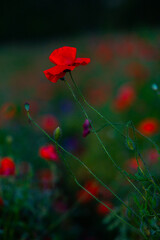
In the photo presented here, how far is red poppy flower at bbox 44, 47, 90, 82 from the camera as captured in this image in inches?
32.0

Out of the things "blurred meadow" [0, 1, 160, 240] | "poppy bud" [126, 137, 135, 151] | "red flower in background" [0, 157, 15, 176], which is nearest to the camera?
"poppy bud" [126, 137, 135, 151]

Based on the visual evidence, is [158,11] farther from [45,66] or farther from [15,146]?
[15,146]

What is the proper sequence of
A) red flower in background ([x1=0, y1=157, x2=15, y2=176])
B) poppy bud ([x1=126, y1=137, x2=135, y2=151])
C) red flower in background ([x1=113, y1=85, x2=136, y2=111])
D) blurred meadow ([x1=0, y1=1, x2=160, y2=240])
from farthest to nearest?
red flower in background ([x1=113, y1=85, x2=136, y2=111]) → blurred meadow ([x1=0, y1=1, x2=160, y2=240]) → red flower in background ([x1=0, y1=157, x2=15, y2=176]) → poppy bud ([x1=126, y1=137, x2=135, y2=151])

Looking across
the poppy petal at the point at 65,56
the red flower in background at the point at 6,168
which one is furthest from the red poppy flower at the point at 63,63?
the red flower in background at the point at 6,168

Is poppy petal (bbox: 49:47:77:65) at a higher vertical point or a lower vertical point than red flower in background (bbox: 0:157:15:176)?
higher

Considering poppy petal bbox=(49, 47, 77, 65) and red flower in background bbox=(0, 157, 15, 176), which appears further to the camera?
red flower in background bbox=(0, 157, 15, 176)

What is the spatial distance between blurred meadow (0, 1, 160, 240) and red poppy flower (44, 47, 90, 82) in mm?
155

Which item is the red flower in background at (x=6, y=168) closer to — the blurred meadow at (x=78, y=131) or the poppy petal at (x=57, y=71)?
the blurred meadow at (x=78, y=131)

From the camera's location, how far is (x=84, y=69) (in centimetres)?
468

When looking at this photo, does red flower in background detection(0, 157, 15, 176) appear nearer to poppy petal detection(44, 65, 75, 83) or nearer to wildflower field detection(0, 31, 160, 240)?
wildflower field detection(0, 31, 160, 240)

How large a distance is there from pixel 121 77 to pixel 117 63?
42 cm

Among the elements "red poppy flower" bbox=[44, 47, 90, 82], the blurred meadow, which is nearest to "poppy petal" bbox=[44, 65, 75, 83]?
"red poppy flower" bbox=[44, 47, 90, 82]

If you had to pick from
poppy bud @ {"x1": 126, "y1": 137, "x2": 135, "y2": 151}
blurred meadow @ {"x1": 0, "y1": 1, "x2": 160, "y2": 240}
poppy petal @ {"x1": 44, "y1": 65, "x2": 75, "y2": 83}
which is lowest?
blurred meadow @ {"x1": 0, "y1": 1, "x2": 160, "y2": 240}

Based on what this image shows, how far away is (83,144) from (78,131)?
0.23m
